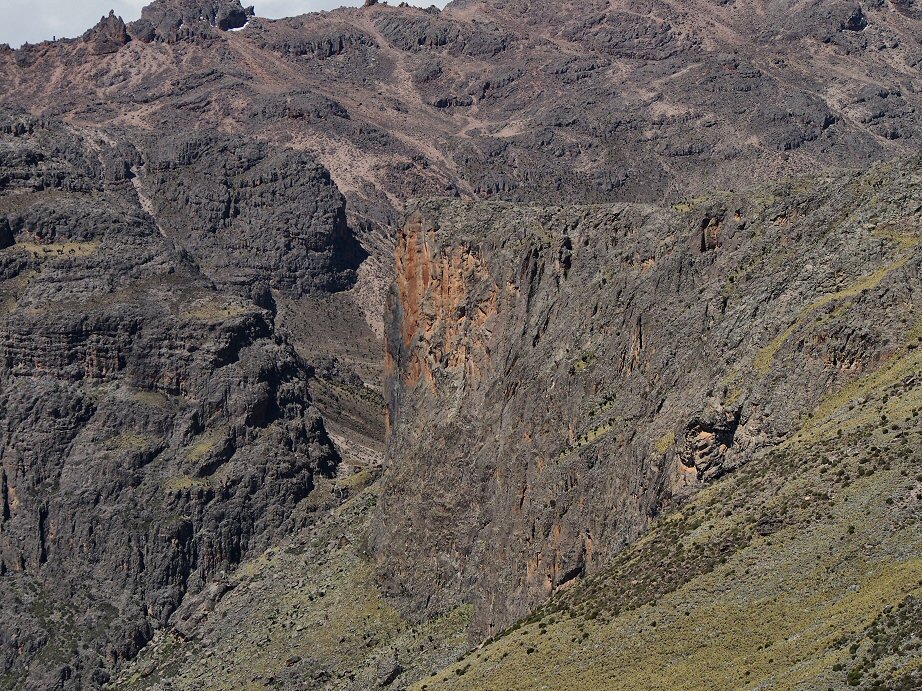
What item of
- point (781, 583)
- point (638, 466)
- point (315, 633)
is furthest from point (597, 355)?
point (781, 583)

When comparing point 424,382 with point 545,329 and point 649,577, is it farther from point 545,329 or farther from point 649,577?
point 649,577

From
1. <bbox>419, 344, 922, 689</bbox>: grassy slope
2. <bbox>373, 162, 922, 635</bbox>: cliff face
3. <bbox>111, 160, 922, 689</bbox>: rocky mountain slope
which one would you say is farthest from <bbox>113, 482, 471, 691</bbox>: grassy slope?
<bbox>419, 344, 922, 689</bbox>: grassy slope

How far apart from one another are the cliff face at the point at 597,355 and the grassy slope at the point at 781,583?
5597 millimetres

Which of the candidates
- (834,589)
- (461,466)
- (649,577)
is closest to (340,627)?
(461,466)

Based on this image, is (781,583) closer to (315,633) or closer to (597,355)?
(597,355)

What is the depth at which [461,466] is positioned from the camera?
162000 millimetres

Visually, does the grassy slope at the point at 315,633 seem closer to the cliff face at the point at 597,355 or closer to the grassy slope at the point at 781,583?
the cliff face at the point at 597,355

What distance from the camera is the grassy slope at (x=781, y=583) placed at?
78.4 metres

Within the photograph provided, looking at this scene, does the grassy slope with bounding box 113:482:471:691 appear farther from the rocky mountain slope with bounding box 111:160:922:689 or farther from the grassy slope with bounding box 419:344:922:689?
the grassy slope with bounding box 419:344:922:689

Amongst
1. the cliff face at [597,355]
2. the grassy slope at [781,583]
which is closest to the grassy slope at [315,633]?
the cliff face at [597,355]

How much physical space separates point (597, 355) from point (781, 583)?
53645mm

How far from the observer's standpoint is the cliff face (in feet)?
352

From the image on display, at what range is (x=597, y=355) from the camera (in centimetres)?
14025

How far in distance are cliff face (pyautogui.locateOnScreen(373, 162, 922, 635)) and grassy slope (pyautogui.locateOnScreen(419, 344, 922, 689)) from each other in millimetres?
5597
